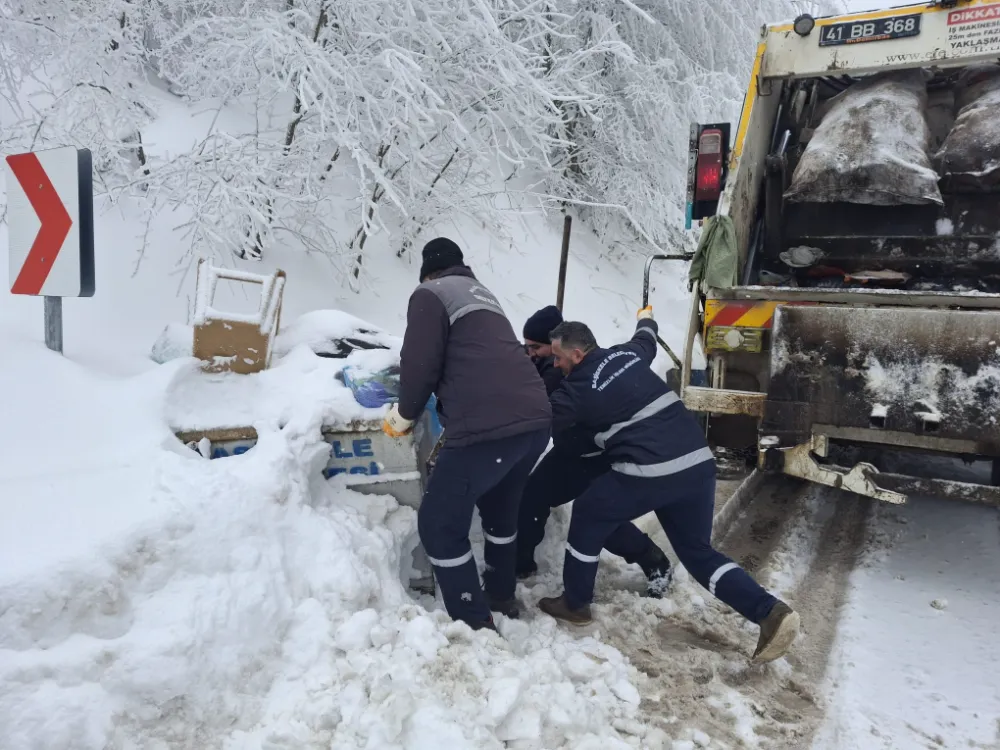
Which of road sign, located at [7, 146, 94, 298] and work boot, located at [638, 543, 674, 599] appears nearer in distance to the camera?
road sign, located at [7, 146, 94, 298]

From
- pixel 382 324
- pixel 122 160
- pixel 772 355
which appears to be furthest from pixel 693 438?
pixel 122 160

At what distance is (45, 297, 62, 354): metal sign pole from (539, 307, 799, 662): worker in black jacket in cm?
204

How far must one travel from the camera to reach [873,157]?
12.2 ft

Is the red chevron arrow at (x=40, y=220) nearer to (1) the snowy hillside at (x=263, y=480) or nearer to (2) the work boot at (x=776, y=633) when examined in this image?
(1) the snowy hillside at (x=263, y=480)

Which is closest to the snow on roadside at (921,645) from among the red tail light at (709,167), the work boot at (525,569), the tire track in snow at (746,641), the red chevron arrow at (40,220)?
the tire track in snow at (746,641)

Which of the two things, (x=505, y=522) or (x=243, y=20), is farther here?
(x=243, y=20)

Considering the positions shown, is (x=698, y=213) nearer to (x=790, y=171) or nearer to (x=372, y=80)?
(x=790, y=171)

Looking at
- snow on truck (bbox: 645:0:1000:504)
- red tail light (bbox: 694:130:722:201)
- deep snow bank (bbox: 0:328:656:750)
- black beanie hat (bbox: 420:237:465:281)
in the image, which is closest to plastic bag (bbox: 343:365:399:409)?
deep snow bank (bbox: 0:328:656:750)

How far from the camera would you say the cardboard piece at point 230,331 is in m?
2.88

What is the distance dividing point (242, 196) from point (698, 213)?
260cm

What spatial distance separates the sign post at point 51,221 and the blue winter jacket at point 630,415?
1.99m

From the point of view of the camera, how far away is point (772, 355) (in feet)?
10.8

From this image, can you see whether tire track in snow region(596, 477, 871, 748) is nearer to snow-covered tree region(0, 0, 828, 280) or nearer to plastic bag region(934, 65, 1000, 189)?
plastic bag region(934, 65, 1000, 189)

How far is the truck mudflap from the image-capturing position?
113 inches
